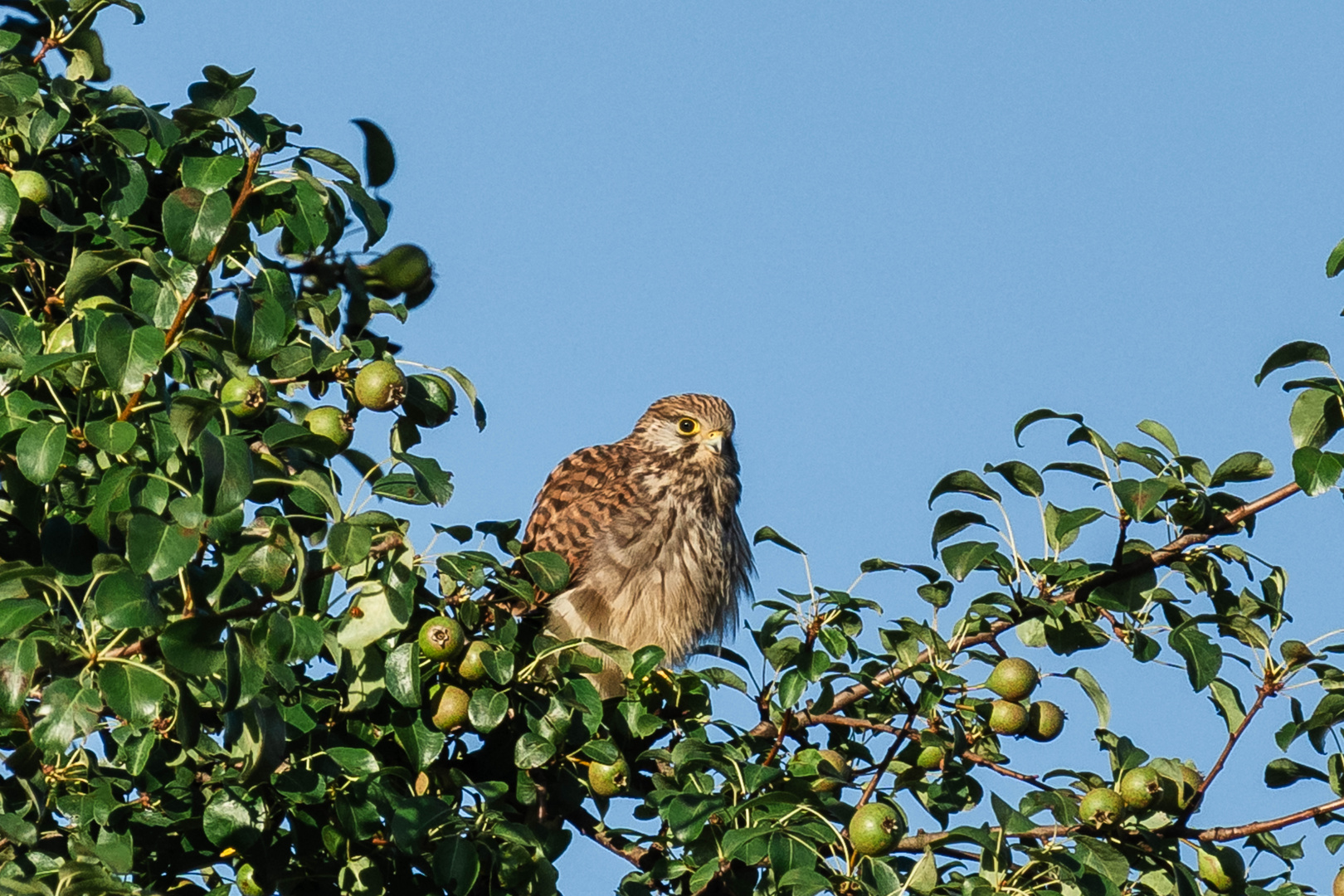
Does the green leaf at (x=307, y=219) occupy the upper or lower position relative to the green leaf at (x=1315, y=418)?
upper

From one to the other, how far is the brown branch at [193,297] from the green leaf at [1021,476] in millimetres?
1450

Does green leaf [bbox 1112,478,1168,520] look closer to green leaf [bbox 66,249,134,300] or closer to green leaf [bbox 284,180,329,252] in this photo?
green leaf [bbox 284,180,329,252]

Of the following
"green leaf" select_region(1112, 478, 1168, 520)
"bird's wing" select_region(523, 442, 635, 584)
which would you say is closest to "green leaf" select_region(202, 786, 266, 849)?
"green leaf" select_region(1112, 478, 1168, 520)

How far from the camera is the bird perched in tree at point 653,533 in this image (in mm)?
5219

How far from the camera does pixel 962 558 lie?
296cm

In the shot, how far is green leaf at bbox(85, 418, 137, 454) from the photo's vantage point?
2.52 m

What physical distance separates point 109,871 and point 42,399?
0.80 meters

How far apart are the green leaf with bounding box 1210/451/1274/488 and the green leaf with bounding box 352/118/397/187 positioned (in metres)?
1.78

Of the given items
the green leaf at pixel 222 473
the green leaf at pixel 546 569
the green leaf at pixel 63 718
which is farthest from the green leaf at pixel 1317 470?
the green leaf at pixel 63 718

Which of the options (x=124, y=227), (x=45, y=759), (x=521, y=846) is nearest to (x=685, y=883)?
(x=521, y=846)

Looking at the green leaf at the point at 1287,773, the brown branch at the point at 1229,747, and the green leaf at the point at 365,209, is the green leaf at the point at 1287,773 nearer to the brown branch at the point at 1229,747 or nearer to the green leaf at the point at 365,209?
the brown branch at the point at 1229,747

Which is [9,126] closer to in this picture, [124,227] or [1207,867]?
[124,227]

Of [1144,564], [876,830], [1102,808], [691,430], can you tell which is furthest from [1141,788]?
[691,430]

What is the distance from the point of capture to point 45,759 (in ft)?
8.09
